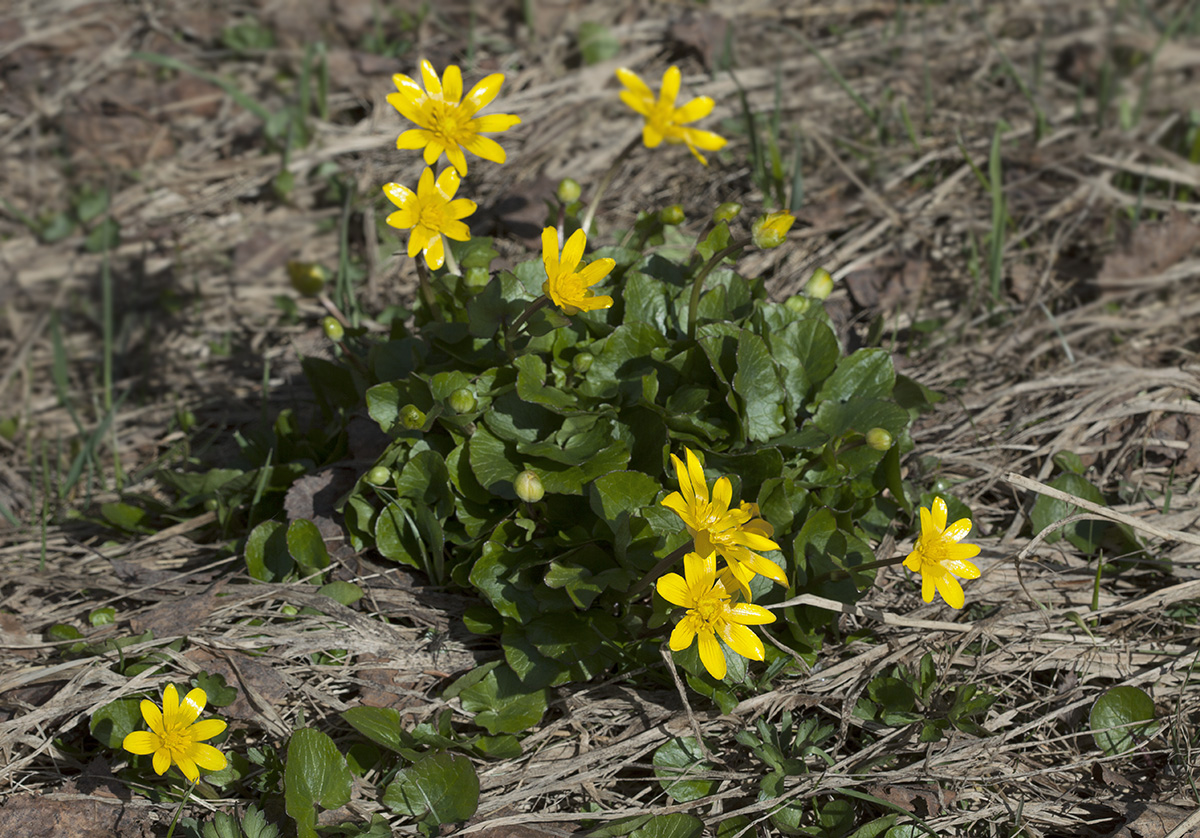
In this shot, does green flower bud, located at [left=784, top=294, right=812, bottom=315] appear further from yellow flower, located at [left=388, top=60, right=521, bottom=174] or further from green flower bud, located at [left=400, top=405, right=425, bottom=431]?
green flower bud, located at [left=400, top=405, right=425, bottom=431]

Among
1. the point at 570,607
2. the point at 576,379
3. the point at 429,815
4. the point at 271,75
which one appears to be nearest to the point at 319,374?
the point at 576,379

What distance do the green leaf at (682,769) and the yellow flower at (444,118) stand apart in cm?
144

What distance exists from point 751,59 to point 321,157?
208cm

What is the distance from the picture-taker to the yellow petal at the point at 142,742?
1.88 meters

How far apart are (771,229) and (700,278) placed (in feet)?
0.69

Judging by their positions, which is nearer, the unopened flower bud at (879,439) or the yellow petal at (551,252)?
the yellow petal at (551,252)

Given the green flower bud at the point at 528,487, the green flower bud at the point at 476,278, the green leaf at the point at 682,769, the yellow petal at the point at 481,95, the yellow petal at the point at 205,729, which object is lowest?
the green leaf at the point at 682,769

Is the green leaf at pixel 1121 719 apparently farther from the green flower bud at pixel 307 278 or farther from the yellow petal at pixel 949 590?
the green flower bud at pixel 307 278

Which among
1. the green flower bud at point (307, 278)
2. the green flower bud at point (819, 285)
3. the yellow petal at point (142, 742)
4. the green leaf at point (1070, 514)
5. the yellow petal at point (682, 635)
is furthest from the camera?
the green flower bud at point (307, 278)

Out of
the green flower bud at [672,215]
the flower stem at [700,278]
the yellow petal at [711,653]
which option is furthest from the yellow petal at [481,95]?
the yellow petal at [711,653]

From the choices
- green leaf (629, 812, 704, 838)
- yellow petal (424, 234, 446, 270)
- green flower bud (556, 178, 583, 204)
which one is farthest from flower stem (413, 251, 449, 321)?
green leaf (629, 812, 704, 838)

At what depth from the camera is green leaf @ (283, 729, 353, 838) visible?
6.29ft

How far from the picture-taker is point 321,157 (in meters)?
4.16

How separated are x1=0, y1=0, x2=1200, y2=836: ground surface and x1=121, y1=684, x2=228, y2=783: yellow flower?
0.73 ft
